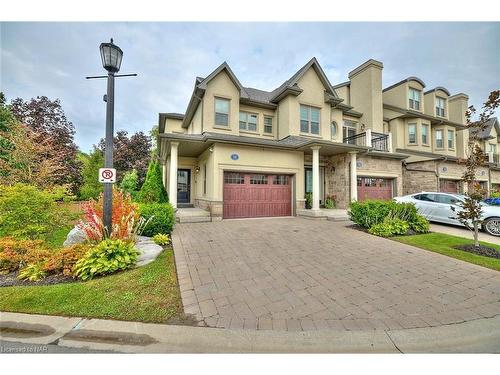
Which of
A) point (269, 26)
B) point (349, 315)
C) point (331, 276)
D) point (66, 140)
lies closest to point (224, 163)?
point (269, 26)

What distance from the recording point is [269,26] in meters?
4.82

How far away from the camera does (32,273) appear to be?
3.87 m

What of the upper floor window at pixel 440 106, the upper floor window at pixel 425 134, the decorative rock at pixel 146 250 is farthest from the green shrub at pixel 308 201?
the upper floor window at pixel 440 106

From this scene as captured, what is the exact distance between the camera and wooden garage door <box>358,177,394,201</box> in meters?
13.7

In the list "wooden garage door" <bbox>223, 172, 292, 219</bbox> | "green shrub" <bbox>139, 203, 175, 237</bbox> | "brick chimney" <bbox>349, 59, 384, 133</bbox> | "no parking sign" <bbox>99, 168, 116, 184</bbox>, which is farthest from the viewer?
"brick chimney" <bbox>349, 59, 384, 133</bbox>

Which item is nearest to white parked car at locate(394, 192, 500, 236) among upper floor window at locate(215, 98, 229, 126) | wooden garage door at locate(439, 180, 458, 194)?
wooden garage door at locate(439, 180, 458, 194)

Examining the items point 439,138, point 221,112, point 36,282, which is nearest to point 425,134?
point 439,138

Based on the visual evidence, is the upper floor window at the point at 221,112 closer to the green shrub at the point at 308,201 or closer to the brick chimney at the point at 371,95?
the green shrub at the point at 308,201

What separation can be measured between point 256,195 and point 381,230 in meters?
5.95

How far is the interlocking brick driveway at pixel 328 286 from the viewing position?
2.66 metres

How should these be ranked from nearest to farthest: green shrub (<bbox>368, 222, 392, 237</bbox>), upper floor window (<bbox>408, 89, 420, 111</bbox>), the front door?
green shrub (<bbox>368, 222, 392, 237</bbox>)
the front door
upper floor window (<bbox>408, 89, 420, 111</bbox>)

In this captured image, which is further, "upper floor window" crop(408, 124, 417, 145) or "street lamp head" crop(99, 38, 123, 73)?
"upper floor window" crop(408, 124, 417, 145)

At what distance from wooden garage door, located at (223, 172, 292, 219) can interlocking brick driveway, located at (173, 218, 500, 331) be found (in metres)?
4.52

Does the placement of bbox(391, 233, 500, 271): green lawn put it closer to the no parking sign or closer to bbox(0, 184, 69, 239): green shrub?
the no parking sign
